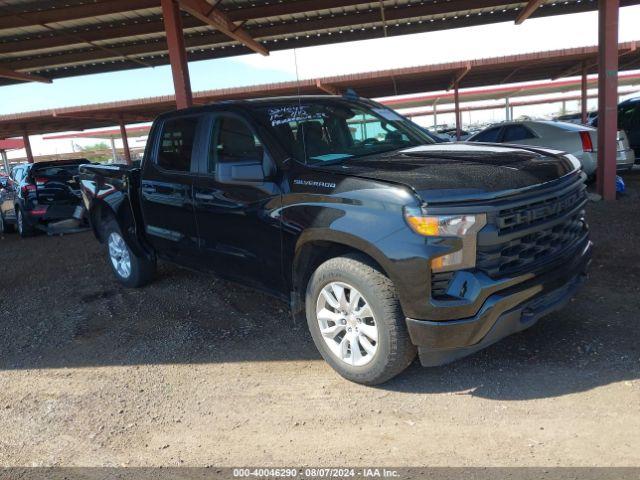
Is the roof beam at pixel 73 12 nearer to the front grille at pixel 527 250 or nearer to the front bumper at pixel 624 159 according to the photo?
the front grille at pixel 527 250

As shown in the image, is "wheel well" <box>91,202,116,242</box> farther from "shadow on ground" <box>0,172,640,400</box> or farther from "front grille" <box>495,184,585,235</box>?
"front grille" <box>495,184,585,235</box>

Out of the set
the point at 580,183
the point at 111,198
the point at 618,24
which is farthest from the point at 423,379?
the point at 618,24

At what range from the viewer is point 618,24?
29.0ft

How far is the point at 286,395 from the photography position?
335 centimetres

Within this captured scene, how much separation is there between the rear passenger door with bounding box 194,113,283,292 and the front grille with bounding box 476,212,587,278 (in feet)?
4.91

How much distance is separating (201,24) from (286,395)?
9.52 meters

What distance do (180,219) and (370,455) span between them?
9.34ft

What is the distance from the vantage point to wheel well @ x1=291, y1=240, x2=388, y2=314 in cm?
322

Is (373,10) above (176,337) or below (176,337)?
above

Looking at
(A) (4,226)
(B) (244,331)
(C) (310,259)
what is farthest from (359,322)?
(A) (4,226)

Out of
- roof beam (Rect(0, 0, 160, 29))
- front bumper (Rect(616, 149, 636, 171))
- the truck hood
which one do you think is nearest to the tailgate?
roof beam (Rect(0, 0, 160, 29))

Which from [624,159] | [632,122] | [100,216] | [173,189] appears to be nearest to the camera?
[173,189]

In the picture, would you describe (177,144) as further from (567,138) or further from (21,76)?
(21,76)

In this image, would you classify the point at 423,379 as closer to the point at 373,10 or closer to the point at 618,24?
the point at 618,24
